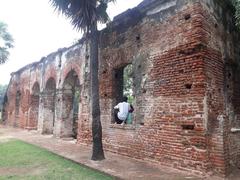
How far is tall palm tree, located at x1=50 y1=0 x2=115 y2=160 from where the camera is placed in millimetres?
8250

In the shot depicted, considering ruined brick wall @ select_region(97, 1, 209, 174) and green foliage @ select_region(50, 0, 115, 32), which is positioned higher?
green foliage @ select_region(50, 0, 115, 32)

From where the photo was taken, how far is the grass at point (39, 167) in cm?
679

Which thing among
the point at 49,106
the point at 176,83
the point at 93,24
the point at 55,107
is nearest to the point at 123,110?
the point at 176,83

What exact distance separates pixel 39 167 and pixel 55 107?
694cm

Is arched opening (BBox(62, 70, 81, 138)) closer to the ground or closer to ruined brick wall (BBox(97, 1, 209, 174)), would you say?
the ground

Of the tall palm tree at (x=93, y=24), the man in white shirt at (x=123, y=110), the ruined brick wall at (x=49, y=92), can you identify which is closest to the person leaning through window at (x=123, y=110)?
the man in white shirt at (x=123, y=110)

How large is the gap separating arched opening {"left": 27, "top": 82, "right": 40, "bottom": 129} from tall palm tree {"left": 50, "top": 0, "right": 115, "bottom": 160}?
1041cm

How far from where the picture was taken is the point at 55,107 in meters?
14.6

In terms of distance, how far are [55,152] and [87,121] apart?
6.56ft

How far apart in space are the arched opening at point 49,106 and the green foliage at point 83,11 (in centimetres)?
782

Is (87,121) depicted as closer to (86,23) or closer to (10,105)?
(86,23)

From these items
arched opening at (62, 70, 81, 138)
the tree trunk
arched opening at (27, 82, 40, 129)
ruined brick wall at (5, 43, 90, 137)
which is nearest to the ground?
the tree trunk

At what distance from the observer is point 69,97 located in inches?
554

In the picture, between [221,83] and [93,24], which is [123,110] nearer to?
[93,24]
